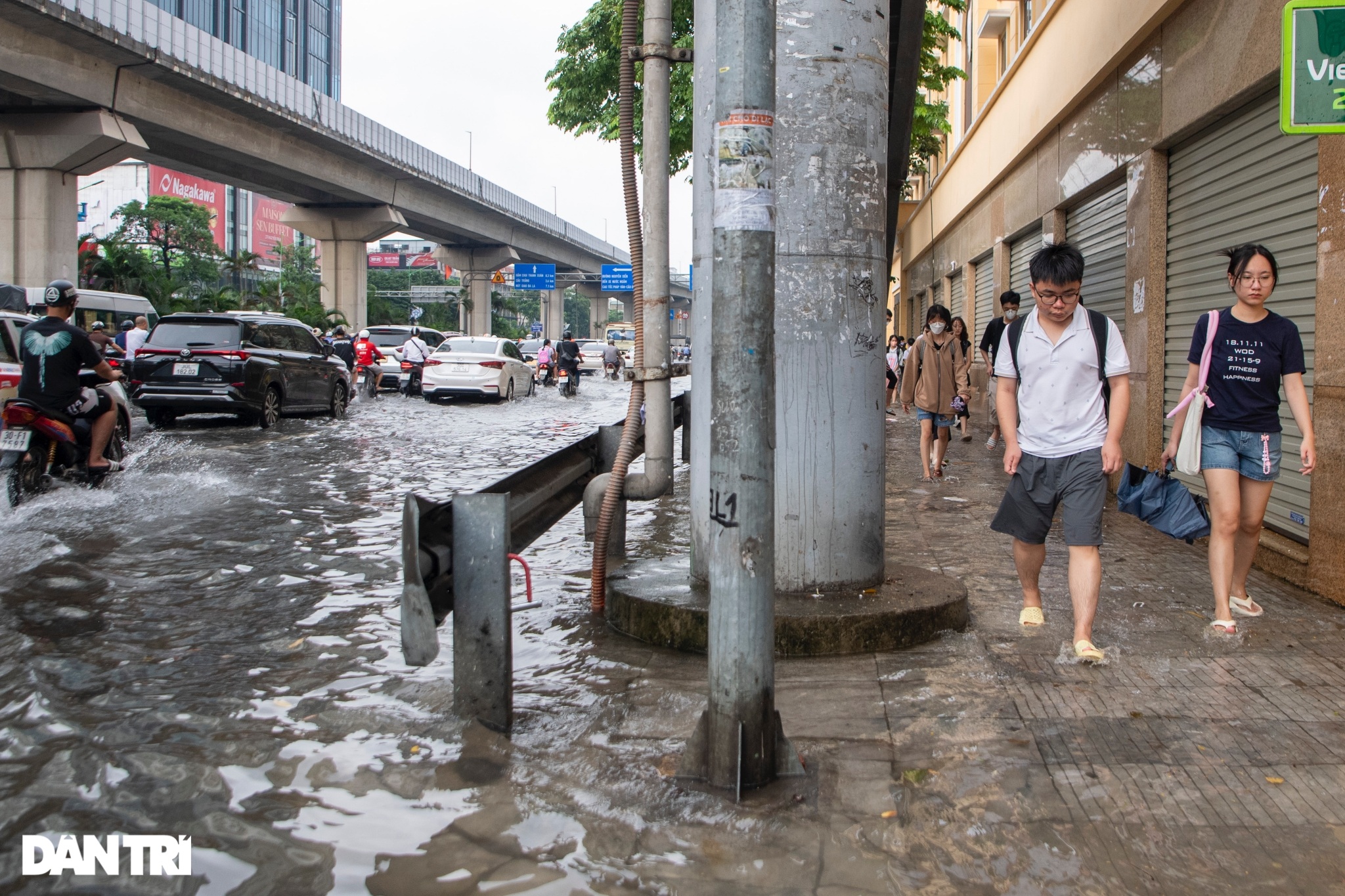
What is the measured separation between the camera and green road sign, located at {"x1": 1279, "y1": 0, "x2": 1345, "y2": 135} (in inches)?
183

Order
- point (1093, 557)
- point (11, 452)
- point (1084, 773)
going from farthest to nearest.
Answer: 1. point (11, 452)
2. point (1093, 557)
3. point (1084, 773)

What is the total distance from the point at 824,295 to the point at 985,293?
16.3 m

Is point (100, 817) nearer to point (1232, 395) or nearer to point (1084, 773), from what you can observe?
point (1084, 773)

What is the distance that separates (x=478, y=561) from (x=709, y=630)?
93 centimetres

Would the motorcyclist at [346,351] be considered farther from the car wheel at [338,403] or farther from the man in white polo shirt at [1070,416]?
the man in white polo shirt at [1070,416]

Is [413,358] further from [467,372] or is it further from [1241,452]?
[1241,452]

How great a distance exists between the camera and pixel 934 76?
22.9 m

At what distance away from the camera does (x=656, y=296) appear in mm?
5402

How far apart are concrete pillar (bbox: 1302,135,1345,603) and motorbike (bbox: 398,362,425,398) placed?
2335cm

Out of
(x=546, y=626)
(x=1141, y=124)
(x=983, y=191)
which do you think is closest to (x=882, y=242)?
(x=546, y=626)

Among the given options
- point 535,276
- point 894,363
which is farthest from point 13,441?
point 535,276

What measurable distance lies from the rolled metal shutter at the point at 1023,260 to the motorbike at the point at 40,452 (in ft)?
36.3

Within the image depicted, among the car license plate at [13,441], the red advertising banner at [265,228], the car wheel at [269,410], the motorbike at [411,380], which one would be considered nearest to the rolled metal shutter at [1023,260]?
the car wheel at [269,410]

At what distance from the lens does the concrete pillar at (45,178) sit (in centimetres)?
2688
